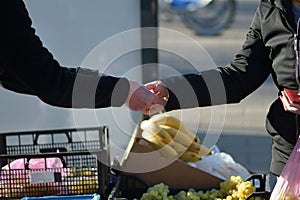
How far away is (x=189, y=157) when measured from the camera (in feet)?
10.4

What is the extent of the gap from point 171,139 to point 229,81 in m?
0.63

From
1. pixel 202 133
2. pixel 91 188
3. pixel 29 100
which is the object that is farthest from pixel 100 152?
pixel 202 133

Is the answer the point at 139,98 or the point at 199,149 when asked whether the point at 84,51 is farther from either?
the point at 139,98

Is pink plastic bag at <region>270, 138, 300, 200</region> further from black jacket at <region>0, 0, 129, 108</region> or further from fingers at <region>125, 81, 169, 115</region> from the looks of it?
black jacket at <region>0, 0, 129, 108</region>

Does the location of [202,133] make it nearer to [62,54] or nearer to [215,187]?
[62,54]

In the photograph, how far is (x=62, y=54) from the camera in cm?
383

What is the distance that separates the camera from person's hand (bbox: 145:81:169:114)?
2.55m

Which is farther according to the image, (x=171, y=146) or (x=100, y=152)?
(x=171, y=146)

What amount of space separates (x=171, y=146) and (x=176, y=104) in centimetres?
53

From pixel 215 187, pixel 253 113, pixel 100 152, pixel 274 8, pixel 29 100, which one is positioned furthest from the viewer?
pixel 253 113

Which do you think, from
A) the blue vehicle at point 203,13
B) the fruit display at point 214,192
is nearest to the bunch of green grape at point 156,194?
the fruit display at point 214,192

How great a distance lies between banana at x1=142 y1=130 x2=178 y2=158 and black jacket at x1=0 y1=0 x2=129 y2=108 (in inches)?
30.1

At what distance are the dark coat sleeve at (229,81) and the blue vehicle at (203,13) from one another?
25.1ft

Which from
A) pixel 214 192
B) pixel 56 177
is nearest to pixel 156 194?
pixel 214 192
